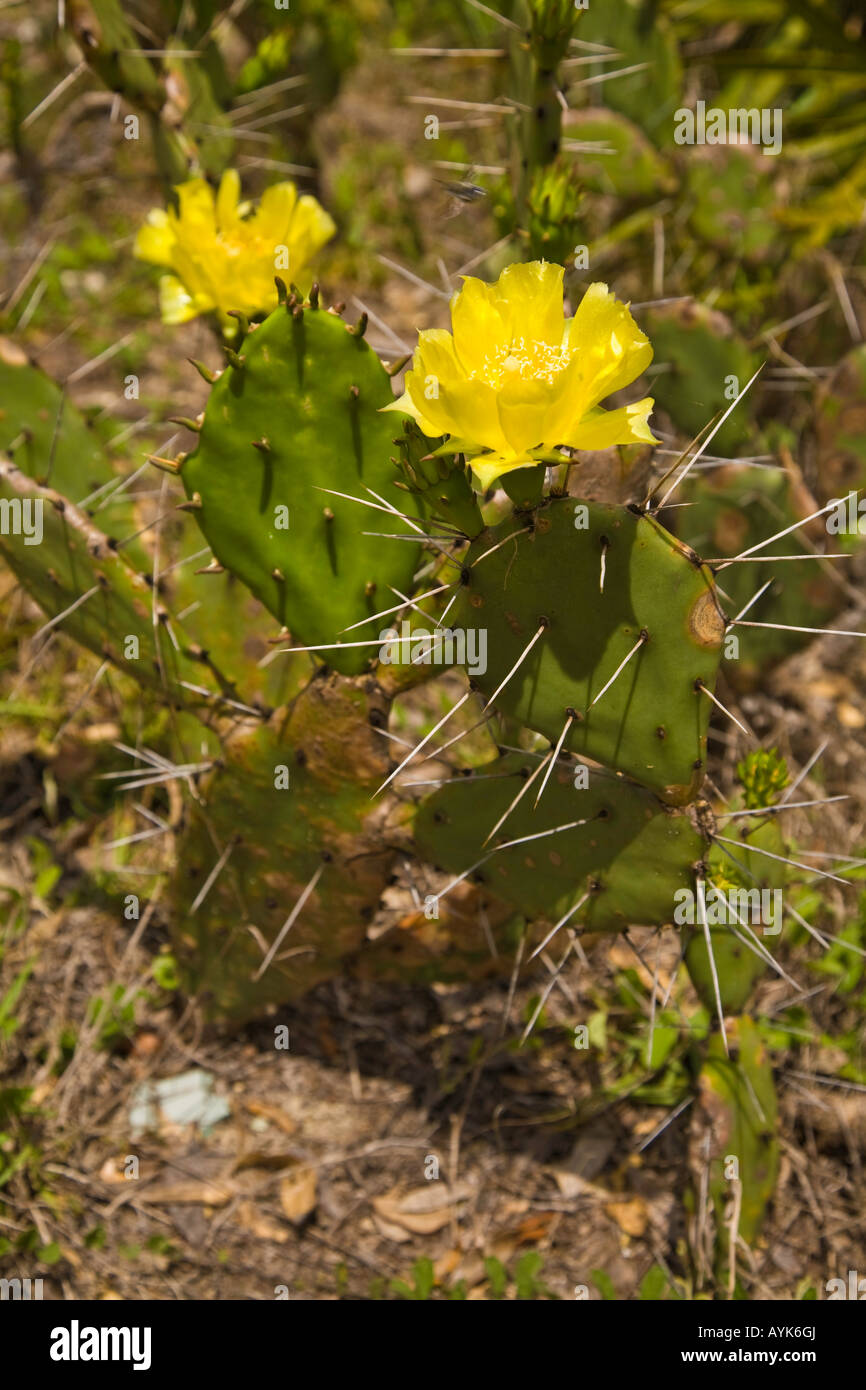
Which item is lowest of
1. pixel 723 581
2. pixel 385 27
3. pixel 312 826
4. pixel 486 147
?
pixel 312 826

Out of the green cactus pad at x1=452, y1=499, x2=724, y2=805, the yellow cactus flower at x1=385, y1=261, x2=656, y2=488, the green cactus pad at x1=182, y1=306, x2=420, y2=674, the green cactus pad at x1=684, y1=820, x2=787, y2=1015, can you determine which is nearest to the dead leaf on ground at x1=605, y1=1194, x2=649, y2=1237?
the green cactus pad at x1=684, y1=820, x2=787, y2=1015

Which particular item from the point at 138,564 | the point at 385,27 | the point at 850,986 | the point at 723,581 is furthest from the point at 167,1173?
the point at 385,27

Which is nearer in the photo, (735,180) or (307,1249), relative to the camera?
(307,1249)

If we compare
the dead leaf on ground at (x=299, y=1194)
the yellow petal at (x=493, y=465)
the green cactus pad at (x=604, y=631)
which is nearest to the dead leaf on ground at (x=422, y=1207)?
the dead leaf on ground at (x=299, y=1194)

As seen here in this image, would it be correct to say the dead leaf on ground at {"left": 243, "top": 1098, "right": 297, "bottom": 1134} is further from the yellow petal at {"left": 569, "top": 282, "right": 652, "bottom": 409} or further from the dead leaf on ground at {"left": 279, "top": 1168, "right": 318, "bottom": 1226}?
the yellow petal at {"left": 569, "top": 282, "right": 652, "bottom": 409}

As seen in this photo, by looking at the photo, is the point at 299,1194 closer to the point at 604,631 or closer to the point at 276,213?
the point at 604,631

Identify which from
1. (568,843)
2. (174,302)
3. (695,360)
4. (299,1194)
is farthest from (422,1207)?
(695,360)

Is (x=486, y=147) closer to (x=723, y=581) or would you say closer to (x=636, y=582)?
(x=723, y=581)

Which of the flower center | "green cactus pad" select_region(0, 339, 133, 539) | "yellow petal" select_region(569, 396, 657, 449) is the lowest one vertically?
"yellow petal" select_region(569, 396, 657, 449)
